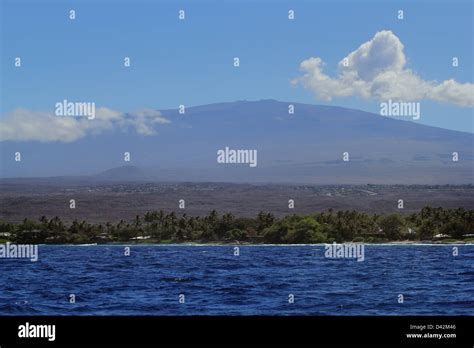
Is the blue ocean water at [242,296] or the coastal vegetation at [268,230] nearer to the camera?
the blue ocean water at [242,296]

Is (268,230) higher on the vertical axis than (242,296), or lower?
higher

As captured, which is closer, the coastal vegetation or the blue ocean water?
the blue ocean water

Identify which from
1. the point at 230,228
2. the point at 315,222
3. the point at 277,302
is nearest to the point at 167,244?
the point at 230,228

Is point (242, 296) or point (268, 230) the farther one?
point (268, 230)

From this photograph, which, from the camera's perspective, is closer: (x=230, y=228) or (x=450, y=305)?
(x=450, y=305)
